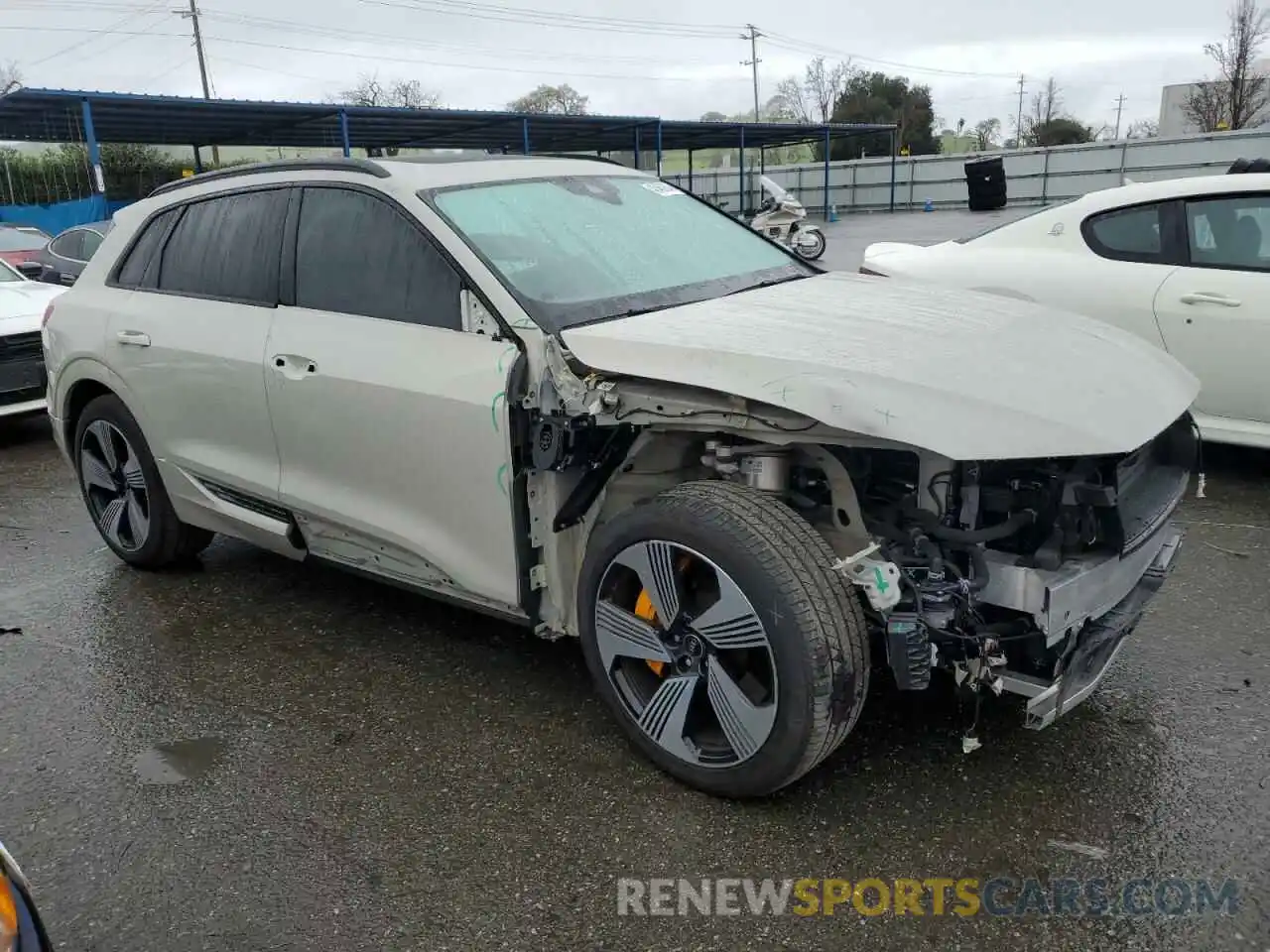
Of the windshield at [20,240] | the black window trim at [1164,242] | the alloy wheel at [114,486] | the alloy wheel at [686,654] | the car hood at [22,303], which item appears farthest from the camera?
the windshield at [20,240]

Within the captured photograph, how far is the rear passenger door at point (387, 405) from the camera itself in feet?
10.0

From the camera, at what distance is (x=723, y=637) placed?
2650 mm

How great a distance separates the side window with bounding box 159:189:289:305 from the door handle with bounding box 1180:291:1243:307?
14.0ft

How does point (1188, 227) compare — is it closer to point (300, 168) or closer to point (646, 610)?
point (646, 610)

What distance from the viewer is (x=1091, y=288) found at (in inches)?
213

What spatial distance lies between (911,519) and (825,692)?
54 cm

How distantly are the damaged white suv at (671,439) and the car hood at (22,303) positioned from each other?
4.35 metres

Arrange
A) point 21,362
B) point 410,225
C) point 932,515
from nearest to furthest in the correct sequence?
point 932,515 < point 410,225 < point 21,362

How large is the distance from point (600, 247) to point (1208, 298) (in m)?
3.33

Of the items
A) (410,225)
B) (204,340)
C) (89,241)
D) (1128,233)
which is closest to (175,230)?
(204,340)

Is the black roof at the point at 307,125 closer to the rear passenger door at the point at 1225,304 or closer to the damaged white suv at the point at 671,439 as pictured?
the damaged white suv at the point at 671,439

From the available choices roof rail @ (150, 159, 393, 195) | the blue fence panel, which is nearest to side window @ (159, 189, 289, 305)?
roof rail @ (150, 159, 393, 195)

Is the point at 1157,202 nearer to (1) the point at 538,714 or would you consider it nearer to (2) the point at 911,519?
(2) the point at 911,519

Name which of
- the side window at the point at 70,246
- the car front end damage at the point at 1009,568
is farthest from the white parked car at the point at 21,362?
the car front end damage at the point at 1009,568
